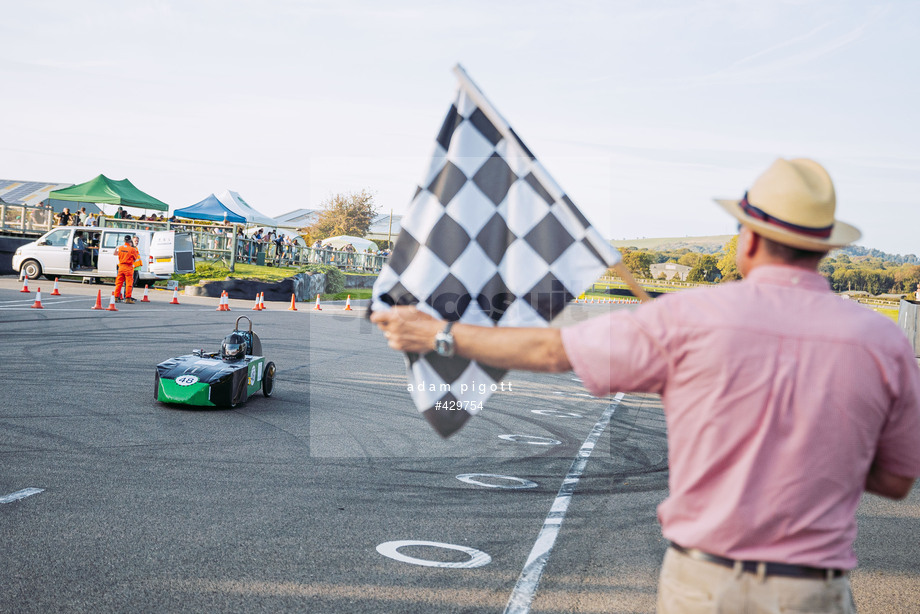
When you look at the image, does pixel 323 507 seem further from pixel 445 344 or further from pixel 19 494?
pixel 445 344

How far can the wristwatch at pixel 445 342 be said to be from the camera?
2.30 m

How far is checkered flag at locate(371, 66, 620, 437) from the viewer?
2861 millimetres

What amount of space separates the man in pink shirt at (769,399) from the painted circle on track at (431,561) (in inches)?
109

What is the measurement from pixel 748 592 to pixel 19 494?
16.6 feet

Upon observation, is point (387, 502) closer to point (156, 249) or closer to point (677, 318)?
point (677, 318)

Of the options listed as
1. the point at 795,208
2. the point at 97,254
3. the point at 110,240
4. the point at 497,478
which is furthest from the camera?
the point at 97,254

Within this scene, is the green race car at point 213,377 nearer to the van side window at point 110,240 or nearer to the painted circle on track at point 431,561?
the painted circle on track at point 431,561

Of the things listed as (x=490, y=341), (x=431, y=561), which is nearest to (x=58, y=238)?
(x=431, y=561)

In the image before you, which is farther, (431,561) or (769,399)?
(431,561)

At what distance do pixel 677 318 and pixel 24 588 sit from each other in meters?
3.61

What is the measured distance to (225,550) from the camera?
4719 millimetres

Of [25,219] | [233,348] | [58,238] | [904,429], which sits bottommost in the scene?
[233,348]

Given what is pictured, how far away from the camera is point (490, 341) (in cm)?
225

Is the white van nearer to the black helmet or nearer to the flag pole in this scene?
the black helmet
